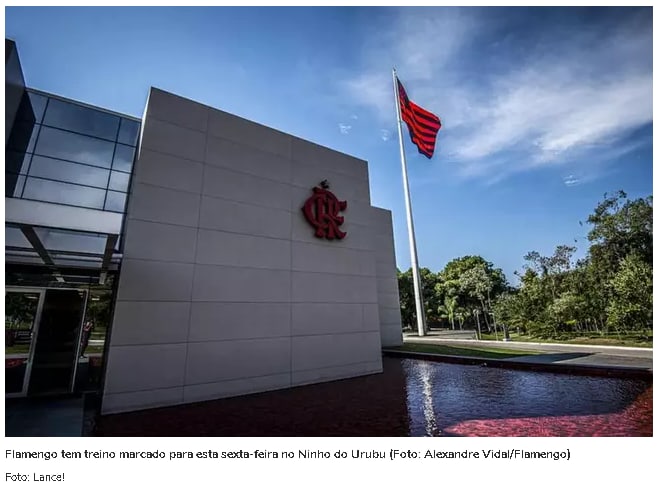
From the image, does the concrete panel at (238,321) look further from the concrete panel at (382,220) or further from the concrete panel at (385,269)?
the concrete panel at (382,220)

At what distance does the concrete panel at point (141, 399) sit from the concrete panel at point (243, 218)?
325cm

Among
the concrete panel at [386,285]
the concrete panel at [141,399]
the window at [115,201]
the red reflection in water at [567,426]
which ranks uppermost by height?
the window at [115,201]

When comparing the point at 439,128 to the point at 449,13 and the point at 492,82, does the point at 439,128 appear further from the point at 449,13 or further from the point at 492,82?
the point at 449,13

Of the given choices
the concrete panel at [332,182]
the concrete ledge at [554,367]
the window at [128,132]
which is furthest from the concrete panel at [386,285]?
the window at [128,132]

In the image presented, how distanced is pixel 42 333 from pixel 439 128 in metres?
20.5

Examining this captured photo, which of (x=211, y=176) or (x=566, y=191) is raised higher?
(x=566, y=191)

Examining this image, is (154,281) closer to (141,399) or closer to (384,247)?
(141,399)

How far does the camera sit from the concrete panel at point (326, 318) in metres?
7.70

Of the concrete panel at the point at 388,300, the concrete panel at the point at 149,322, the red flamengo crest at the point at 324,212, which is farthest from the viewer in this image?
the concrete panel at the point at 388,300

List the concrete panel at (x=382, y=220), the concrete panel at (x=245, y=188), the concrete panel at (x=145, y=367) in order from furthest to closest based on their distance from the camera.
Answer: the concrete panel at (x=382, y=220), the concrete panel at (x=245, y=188), the concrete panel at (x=145, y=367)

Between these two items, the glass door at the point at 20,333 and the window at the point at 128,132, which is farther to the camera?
the window at the point at 128,132

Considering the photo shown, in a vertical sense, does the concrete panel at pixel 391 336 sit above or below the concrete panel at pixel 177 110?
below

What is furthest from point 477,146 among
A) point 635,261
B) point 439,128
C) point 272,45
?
point 635,261
